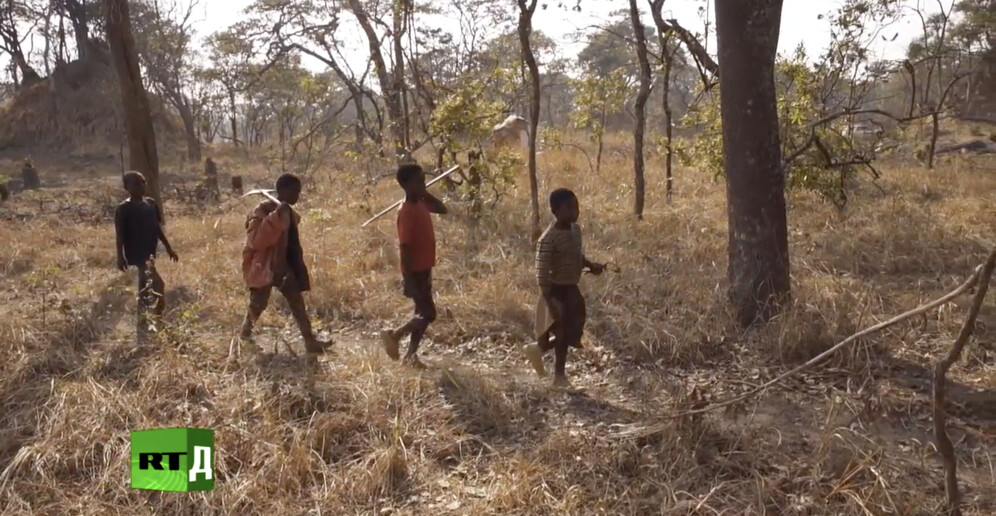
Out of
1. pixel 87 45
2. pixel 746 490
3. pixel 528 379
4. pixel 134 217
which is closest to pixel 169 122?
pixel 87 45

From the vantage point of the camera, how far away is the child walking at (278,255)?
16.1ft

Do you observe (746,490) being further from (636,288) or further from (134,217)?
(134,217)

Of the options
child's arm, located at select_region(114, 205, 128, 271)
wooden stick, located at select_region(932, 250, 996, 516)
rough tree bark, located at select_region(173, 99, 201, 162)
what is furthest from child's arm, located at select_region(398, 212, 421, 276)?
rough tree bark, located at select_region(173, 99, 201, 162)

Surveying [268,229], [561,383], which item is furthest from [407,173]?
[561,383]

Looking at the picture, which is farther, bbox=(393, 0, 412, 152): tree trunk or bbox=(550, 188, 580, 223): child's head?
bbox=(393, 0, 412, 152): tree trunk

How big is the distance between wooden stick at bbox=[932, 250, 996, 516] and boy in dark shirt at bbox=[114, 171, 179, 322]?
5049 mm

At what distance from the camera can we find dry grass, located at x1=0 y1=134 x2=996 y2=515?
3.46 metres

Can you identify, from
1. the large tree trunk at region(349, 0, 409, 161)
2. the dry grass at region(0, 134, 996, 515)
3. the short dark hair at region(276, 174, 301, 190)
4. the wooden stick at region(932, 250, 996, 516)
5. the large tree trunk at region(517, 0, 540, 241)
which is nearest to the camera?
the wooden stick at region(932, 250, 996, 516)

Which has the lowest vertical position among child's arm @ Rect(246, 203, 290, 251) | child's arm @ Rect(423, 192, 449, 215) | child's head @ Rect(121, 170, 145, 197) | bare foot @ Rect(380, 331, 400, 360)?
bare foot @ Rect(380, 331, 400, 360)

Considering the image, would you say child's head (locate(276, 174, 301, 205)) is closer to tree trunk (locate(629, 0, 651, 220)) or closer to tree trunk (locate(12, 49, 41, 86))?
tree trunk (locate(629, 0, 651, 220))

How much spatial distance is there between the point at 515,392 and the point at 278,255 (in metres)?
1.81

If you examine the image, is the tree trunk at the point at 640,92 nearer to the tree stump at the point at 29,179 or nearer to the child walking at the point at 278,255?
the child walking at the point at 278,255

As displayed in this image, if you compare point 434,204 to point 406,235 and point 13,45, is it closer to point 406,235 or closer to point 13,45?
point 406,235

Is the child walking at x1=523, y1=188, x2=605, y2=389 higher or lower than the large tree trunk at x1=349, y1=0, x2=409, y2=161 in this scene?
lower
